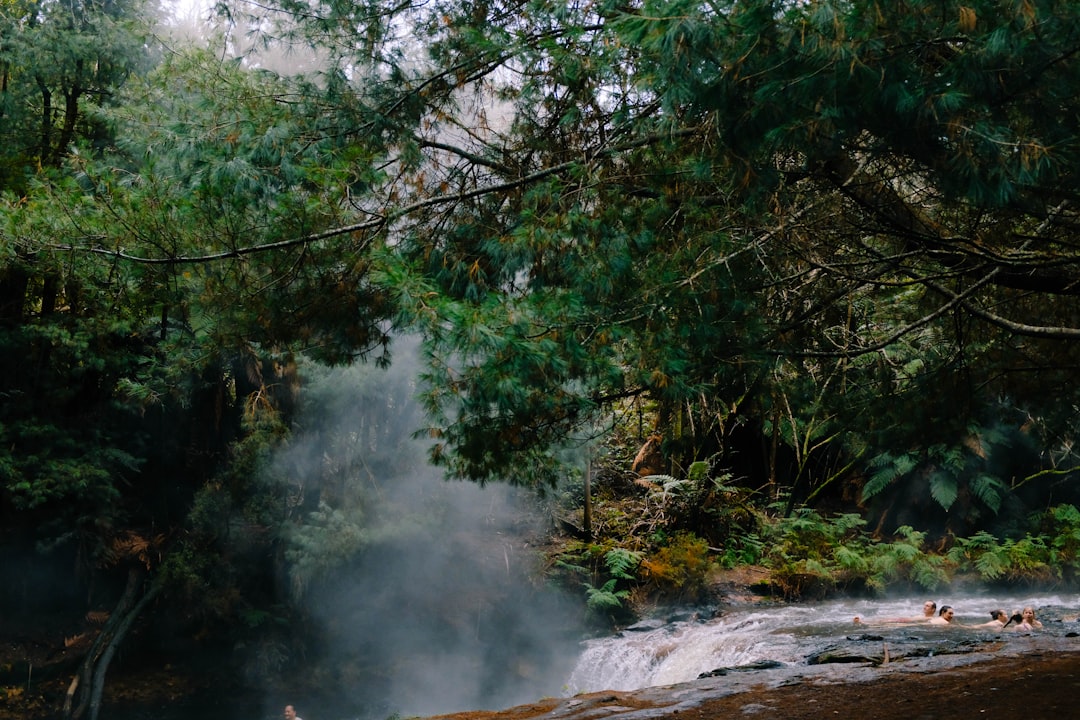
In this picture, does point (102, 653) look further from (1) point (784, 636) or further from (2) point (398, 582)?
(1) point (784, 636)

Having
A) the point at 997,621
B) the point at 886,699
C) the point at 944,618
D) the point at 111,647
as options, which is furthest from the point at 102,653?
the point at 997,621

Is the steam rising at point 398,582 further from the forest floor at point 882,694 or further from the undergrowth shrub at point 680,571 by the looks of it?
the forest floor at point 882,694

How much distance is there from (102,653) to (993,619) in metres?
12.8

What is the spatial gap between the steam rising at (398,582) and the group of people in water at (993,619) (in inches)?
197

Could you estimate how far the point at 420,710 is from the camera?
13797 millimetres

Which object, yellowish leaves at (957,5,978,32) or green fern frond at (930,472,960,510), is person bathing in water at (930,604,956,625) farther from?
yellowish leaves at (957,5,978,32)

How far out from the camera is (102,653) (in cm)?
1318

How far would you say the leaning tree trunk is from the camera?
12.7 m

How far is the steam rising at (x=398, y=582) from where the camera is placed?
45.3ft

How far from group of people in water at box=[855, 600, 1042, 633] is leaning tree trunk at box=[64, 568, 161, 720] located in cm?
1079

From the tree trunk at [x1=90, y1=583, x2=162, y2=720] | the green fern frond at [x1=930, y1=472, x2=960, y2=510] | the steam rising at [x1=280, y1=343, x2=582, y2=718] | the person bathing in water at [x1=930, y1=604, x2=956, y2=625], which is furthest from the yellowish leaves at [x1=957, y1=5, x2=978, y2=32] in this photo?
the green fern frond at [x1=930, y1=472, x2=960, y2=510]

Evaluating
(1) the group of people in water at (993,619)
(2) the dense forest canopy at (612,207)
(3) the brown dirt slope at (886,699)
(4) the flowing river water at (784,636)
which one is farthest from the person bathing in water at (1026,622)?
(3) the brown dirt slope at (886,699)

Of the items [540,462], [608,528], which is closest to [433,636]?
[608,528]

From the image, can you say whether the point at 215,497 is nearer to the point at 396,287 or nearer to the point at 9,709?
the point at 9,709
